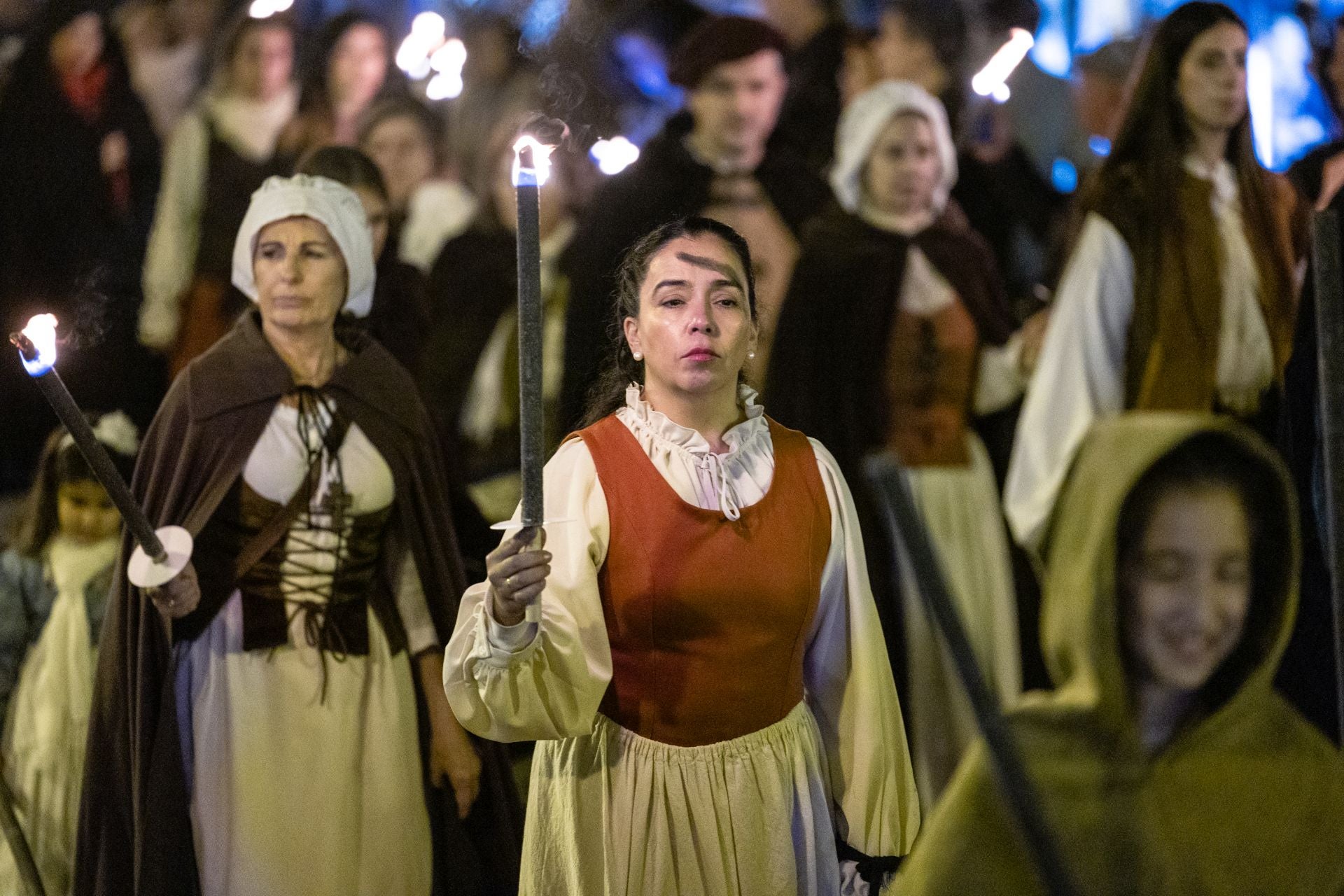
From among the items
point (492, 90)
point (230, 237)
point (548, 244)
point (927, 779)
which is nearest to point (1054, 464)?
point (927, 779)

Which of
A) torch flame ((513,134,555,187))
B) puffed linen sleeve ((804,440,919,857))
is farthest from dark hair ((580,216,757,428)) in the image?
torch flame ((513,134,555,187))

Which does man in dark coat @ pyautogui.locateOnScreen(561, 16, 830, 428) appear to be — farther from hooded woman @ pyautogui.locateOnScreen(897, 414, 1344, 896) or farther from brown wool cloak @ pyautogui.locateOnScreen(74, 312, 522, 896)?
hooded woman @ pyautogui.locateOnScreen(897, 414, 1344, 896)

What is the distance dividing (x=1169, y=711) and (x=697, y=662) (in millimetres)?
902

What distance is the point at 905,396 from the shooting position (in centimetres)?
411

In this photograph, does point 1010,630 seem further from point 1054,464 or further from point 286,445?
point 286,445

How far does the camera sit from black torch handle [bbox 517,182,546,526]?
199cm

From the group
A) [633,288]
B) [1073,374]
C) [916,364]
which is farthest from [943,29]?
[633,288]

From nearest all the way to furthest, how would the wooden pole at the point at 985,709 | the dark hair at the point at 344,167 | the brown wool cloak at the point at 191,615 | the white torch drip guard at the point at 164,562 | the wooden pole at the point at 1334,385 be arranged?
the wooden pole at the point at 985,709
the wooden pole at the point at 1334,385
the white torch drip guard at the point at 164,562
the brown wool cloak at the point at 191,615
the dark hair at the point at 344,167

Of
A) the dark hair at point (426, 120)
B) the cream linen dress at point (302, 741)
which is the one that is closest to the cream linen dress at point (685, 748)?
the cream linen dress at point (302, 741)

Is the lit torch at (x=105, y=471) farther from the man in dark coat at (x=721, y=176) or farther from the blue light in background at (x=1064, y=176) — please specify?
the blue light in background at (x=1064, y=176)

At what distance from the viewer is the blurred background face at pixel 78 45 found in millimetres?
4180

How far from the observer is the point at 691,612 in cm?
250

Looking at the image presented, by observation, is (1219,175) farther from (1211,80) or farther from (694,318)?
(694,318)

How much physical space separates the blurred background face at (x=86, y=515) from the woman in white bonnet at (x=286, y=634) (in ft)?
2.16
